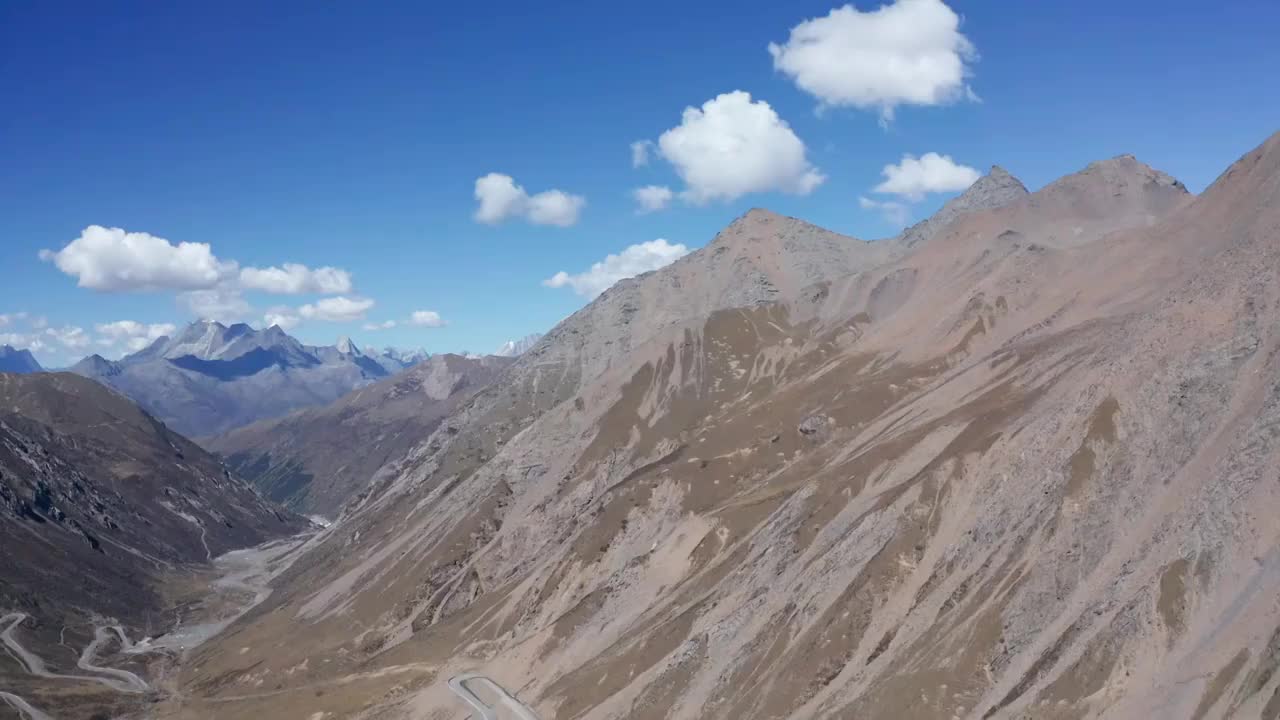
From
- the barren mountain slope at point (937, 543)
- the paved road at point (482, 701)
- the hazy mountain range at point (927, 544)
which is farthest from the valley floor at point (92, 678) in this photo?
the paved road at point (482, 701)

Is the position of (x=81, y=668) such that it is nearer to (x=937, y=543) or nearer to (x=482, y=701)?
(x=482, y=701)

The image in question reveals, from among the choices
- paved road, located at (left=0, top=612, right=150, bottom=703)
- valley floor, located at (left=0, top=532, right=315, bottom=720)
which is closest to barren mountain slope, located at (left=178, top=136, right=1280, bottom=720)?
valley floor, located at (left=0, top=532, right=315, bottom=720)

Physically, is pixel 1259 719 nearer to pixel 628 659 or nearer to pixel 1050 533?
pixel 1050 533

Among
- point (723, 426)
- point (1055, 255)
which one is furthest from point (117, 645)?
point (1055, 255)

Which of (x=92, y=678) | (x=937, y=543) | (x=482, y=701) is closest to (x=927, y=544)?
(x=937, y=543)

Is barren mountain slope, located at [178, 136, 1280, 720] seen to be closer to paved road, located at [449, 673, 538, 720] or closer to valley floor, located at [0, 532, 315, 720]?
paved road, located at [449, 673, 538, 720]
